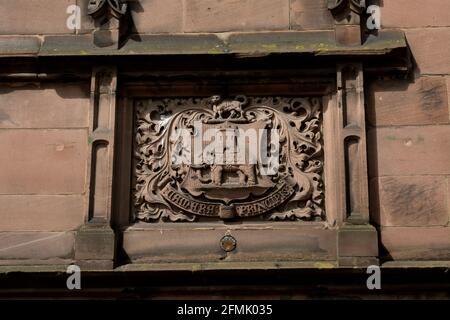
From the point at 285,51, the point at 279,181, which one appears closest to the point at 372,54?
the point at 285,51

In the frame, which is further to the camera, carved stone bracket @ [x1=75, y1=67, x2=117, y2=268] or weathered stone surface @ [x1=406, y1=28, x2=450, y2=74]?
weathered stone surface @ [x1=406, y1=28, x2=450, y2=74]

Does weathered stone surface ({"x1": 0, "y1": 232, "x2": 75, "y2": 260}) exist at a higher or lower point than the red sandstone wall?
lower

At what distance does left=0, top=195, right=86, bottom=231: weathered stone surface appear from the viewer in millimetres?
6762

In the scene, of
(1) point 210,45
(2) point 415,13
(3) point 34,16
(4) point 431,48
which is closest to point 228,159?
(1) point 210,45

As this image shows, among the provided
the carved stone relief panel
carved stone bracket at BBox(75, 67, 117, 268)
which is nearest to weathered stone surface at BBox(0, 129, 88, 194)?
carved stone bracket at BBox(75, 67, 117, 268)

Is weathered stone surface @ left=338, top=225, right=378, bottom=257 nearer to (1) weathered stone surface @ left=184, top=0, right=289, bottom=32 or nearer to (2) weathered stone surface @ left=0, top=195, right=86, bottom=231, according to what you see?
(1) weathered stone surface @ left=184, top=0, right=289, bottom=32

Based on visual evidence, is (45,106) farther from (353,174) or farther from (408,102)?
(408,102)

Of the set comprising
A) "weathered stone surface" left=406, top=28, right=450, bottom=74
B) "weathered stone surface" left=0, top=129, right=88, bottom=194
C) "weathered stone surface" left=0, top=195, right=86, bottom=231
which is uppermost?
"weathered stone surface" left=406, top=28, right=450, bottom=74

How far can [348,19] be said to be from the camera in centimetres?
711

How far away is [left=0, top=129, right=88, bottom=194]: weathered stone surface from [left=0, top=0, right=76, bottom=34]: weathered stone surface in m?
1.07

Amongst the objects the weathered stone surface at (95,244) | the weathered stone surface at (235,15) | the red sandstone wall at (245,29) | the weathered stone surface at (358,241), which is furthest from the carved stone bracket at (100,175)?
the weathered stone surface at (358,241)
